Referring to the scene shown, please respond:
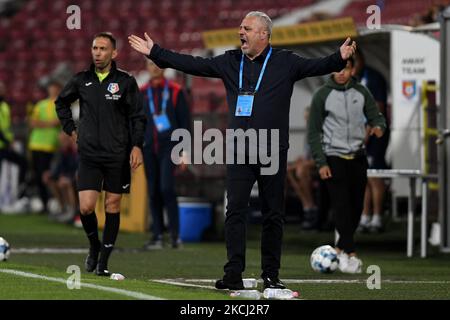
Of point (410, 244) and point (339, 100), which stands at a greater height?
point (339, 100)

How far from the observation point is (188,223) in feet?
56.7

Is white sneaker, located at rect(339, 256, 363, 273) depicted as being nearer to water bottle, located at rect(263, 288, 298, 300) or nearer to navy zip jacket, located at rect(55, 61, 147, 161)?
navy zip jacket, located at rect(55, 61, 147, 161)

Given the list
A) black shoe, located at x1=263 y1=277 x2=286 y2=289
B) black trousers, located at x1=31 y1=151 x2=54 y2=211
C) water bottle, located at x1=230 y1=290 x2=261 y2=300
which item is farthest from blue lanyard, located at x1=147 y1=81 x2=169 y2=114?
black trousers, located at x1=31 y1=151 x2=54 y2=211

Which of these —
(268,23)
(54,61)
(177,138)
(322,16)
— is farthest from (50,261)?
(54,61)

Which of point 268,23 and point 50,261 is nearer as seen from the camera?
point 268,23

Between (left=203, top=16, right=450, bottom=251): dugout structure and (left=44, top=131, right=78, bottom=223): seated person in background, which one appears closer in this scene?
(left=203, top=16, right=450, bottom=251): dugout structure

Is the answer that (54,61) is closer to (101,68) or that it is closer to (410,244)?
(410,244)

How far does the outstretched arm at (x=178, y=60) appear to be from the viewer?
9523 millimetres

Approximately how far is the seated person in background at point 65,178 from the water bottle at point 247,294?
506 inches

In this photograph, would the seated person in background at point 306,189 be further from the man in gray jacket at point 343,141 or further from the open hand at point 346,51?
the open hand at point 346,51

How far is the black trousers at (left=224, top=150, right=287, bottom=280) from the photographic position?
9422 millimetres

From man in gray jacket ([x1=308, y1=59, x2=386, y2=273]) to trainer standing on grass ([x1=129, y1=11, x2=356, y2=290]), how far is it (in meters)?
3.09

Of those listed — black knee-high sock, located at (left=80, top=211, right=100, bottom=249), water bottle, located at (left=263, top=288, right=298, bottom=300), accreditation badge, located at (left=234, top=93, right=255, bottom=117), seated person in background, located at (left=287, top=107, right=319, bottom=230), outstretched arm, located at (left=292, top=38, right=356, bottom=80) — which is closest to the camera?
water bottle, located at (left=263, top=288, right=298, bottom=300)
